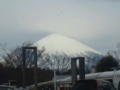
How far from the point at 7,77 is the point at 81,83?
67027 mm

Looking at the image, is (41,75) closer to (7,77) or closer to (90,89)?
(7,77)

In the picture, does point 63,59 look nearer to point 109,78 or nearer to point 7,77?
point 7,77

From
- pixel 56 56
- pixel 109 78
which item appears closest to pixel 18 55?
pixel 56 56

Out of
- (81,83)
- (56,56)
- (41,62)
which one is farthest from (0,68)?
(81,83)

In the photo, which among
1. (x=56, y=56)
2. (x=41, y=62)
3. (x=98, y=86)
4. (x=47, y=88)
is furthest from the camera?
(x=56, y=56)

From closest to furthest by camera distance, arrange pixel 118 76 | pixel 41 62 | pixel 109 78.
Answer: pixel 118 76 < pixel 109 78 < pixel 41 62

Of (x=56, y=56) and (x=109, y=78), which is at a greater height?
(x=56, y=56)

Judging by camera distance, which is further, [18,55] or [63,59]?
[63,59]

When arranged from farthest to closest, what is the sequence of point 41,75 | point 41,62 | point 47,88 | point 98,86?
point 41,62, point 41,75, point 47,88, point 98,86

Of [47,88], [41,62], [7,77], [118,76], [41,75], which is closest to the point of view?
[118,76]

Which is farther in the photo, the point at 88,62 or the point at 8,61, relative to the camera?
the point at 88,62

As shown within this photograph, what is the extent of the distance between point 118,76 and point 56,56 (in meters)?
82.0

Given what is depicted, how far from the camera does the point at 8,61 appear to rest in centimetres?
9725

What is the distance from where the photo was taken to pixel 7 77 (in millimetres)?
87312
